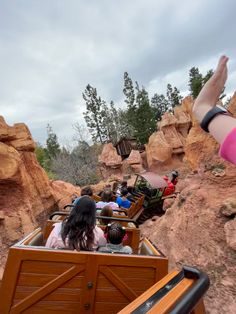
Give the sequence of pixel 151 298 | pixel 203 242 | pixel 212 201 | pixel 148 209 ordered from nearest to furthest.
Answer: pixel 151 298 < pixel 203 242 < pixel 212 201 < pixel 148 209

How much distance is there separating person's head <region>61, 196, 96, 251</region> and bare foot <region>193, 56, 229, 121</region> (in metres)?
2.01

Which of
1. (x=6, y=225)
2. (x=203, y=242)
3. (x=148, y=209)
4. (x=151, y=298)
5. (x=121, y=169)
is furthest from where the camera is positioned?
(x=121, y=169)

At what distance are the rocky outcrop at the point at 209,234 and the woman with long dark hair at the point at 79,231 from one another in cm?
186

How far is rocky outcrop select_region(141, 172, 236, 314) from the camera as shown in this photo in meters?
3.38

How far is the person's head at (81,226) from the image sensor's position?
8.51 ft

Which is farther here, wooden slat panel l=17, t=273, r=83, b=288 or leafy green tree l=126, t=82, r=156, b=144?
leafy green tree l=126, t=82, r=156, b=144

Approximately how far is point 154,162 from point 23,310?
26366mm

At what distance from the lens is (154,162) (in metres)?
28.1

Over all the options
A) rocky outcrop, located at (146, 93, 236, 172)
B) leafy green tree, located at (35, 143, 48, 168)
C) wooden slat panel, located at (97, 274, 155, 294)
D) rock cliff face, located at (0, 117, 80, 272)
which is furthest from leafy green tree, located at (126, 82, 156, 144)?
wooden slat panel, located at (97, 274, 155, 294)

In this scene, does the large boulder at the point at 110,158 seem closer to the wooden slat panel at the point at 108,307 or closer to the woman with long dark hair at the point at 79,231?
the woman with long dark hair at the point at 79,231

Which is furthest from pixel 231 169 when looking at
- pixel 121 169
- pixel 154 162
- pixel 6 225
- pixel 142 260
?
pixel 121 169

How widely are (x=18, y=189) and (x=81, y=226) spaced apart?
6282 mm

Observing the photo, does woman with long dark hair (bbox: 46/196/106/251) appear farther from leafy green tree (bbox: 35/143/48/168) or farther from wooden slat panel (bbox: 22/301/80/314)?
leafy green tree (bbox: 35/143/48/168)

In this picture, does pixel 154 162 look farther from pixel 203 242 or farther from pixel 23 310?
pixel 23 310
